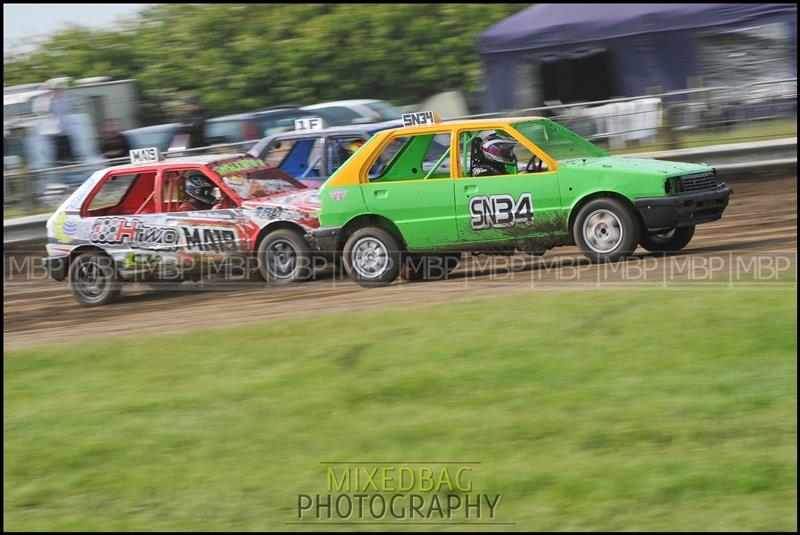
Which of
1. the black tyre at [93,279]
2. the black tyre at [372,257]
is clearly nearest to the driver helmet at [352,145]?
the black tyre at [372,257]

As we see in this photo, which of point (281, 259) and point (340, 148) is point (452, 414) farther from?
point (340, 148)

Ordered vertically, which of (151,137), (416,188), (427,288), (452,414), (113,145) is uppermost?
(151,137)

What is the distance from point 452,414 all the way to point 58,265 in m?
6.22

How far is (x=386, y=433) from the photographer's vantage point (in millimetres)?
6711

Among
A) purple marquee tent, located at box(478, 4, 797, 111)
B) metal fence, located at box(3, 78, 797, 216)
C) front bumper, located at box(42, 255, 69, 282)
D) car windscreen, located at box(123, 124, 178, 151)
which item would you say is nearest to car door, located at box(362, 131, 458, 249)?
front bumper, located at box(42, 255, 69, 282)

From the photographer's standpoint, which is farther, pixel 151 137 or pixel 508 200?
pixel 151 137

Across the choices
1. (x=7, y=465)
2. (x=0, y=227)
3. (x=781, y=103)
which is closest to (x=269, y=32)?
(x=0, y=227)

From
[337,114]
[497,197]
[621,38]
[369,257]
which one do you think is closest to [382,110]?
[337,114]

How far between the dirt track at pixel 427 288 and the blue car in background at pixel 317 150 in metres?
1.39

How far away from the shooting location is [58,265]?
11.7 metres

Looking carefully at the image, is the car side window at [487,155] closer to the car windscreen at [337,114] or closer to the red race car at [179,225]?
the red race car at [179,225]

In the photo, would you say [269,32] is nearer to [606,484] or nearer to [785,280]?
[785,280]

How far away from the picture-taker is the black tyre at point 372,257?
10.3m

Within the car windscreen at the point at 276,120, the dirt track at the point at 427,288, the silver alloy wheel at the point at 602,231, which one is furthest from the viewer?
the car windscreen at the point at 276,120
